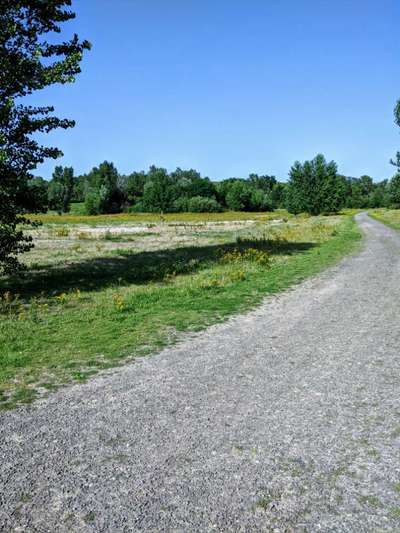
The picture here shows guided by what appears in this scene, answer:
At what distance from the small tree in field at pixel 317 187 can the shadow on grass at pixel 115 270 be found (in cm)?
7095

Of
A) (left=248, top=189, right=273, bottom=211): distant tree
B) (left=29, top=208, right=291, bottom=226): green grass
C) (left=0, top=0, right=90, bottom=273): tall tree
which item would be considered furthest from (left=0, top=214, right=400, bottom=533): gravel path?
(left=248, top=189, right=273, bottom=211): distant tree

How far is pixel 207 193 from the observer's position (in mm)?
153250

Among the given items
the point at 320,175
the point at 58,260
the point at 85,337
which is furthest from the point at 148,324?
the point at 320,175

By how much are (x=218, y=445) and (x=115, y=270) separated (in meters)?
16.2

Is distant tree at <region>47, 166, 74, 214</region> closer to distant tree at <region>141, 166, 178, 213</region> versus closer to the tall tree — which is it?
distant tree at <region>141, 166, 178, 213</region>

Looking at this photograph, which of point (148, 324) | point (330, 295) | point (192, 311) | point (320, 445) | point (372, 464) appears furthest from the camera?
point (330, 295)

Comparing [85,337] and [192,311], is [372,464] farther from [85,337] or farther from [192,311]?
[192,311]

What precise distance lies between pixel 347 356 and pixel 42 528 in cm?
591

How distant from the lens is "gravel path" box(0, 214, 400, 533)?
390 centimetres

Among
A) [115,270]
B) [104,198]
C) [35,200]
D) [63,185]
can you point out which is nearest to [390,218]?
[115,270]

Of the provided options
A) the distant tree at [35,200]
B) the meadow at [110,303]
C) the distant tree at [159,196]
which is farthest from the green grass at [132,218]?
the distant tree at [35,200]

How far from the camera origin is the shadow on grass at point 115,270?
53.8 ft

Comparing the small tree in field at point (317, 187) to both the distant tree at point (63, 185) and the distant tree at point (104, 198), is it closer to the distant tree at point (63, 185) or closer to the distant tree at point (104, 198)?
the distant tree at point (104, 198)

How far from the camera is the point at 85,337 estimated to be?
9508 mm
